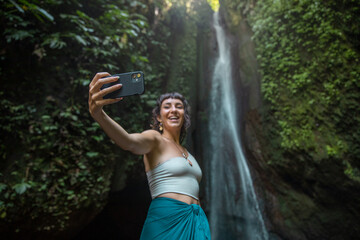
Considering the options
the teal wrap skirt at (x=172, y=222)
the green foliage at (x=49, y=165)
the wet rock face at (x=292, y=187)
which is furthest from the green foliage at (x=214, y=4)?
the teal wrap skirt at (x=172, y=222)

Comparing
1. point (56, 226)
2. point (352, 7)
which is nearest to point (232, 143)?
point (352, 7)

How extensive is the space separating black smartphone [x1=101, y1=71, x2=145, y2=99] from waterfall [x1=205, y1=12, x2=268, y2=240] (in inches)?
201

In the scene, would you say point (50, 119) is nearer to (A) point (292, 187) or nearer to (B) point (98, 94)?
(B) point (98, 94)

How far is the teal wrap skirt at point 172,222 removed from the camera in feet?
3.87

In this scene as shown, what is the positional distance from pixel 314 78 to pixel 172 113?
3745mm

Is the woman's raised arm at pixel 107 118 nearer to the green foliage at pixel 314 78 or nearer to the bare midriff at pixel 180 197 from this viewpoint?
the bare midriff at pixel 180 197

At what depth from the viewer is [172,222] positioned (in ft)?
3.92

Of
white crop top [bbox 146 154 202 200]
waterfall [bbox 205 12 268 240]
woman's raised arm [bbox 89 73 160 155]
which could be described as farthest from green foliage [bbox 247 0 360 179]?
woman's raised arm [bbox 89 73 160 155]

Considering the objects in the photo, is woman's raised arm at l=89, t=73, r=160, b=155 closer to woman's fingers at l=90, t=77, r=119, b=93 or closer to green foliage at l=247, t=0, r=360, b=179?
woman's fingers at l=90, t=77, r=119, b=93

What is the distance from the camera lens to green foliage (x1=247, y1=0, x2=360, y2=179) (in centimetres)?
337

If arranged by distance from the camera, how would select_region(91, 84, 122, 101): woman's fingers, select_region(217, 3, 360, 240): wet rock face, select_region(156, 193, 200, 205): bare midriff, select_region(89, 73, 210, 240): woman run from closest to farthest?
select_region(91, 84, 122, 101): woman's fingers
select_region(89, 73, 210, 240): woman
select_region(156, 193, 200, 205): bare midriff
select_region(217, 3, 360, 240): wet rock face

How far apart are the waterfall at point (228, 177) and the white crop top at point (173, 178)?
442 centimetres

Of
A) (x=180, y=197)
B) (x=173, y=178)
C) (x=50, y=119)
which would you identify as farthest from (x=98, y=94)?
(x=50, y=119)

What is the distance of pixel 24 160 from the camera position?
2.27 meters
